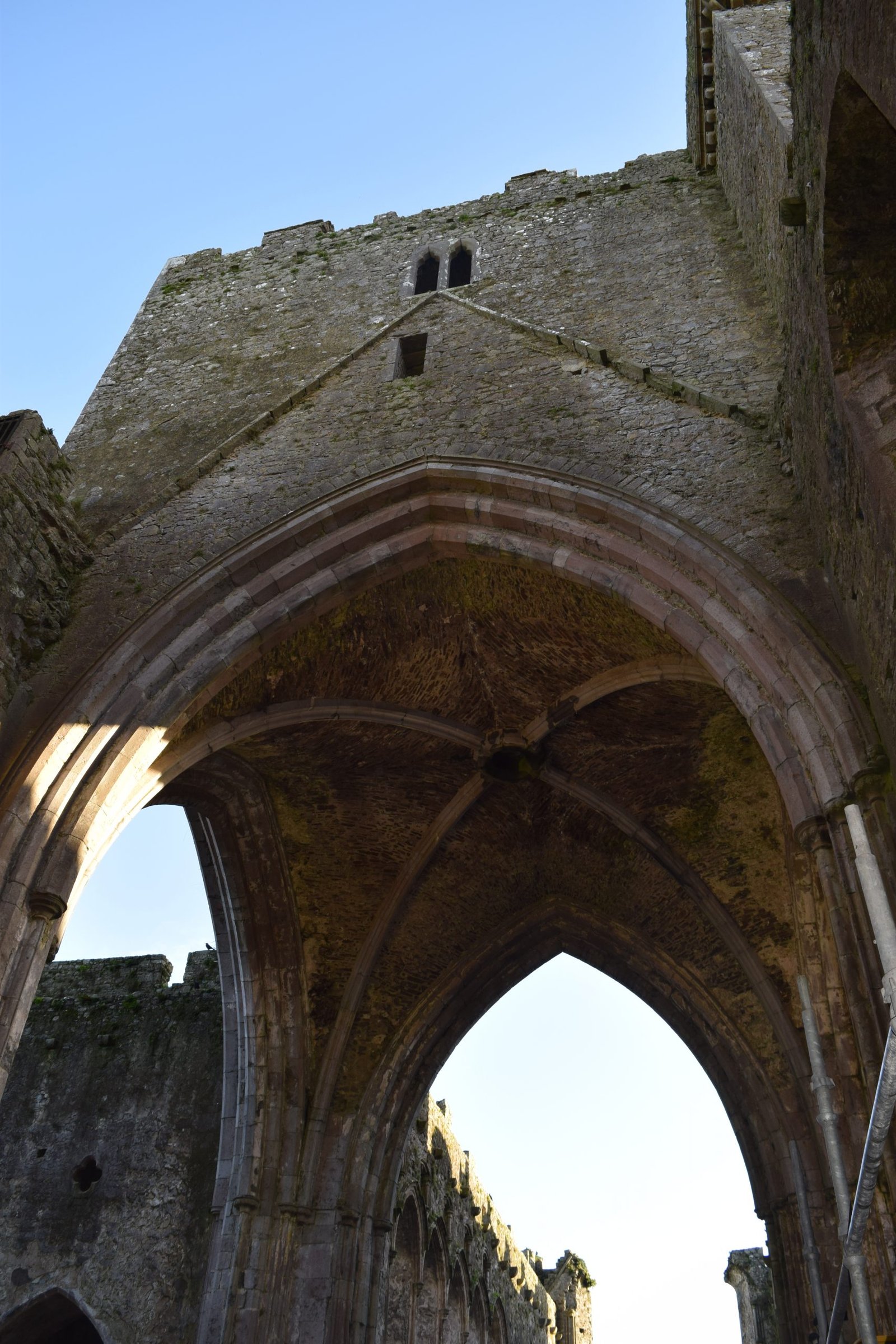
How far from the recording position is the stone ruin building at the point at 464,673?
5117 millimetres

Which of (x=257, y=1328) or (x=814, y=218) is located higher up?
(x=814, y=218)

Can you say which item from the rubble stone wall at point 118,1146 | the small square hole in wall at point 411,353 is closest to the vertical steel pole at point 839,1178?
the small square hole in wall at point 411,353

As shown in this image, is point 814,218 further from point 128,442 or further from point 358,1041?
point 358,1041

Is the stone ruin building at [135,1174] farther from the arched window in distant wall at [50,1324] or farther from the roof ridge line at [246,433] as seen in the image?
the roof ridge line at [246,433]

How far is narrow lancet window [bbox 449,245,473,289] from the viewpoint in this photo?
9.95 metres

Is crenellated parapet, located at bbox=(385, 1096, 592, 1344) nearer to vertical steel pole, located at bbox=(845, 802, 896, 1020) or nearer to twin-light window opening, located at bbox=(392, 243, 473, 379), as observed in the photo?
twin-light window opening, located at bbox=(392, 243, 473, 379)

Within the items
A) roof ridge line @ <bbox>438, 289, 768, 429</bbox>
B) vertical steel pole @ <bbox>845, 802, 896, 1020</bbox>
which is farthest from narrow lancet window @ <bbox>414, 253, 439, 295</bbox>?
vertical steel pole @ <bbox>845, 802, 896, 1020</bbox>

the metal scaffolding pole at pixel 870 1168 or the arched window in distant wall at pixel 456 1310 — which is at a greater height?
the arched window in distant wall at pixel 456 1310

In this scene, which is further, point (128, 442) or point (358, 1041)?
point (358, 1041)

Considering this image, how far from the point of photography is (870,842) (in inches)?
175

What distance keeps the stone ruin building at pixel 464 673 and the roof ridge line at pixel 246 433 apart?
4 centimetres

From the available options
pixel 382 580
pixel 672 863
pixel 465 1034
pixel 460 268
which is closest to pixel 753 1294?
pixel 465 1034

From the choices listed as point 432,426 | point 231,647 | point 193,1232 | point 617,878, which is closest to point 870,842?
point 231,647

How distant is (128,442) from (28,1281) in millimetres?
6718
